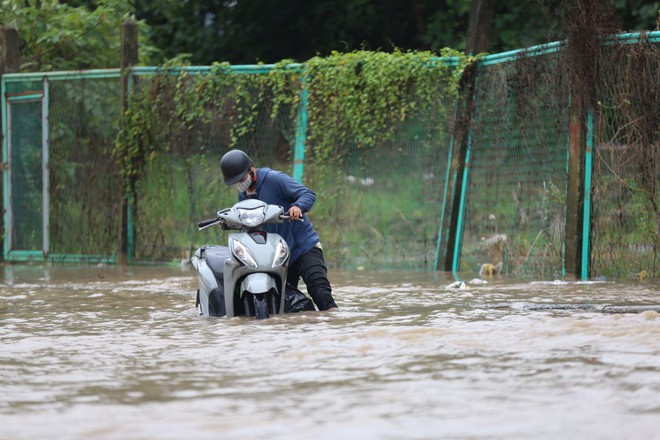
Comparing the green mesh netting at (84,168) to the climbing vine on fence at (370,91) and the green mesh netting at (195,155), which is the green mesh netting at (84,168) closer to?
the green mesh netting at (195,155)

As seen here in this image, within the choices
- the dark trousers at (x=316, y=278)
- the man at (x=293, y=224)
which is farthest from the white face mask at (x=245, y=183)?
the dark trousers at (x=316, y=278)

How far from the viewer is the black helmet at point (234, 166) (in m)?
8.52

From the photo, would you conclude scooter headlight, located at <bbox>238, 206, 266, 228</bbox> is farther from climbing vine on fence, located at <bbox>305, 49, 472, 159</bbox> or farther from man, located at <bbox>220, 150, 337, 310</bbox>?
climbing vine on fence, located at <bbox>305, 49, 472, 159</bbox>

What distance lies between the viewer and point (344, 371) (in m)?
5.73

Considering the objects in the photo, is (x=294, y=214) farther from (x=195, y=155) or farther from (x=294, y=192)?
(x=195, y=155)

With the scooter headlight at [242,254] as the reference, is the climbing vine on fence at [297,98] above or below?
above

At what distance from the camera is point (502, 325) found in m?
7.39

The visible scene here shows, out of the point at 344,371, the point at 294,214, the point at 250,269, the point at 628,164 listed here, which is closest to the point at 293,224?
the point at 294,214

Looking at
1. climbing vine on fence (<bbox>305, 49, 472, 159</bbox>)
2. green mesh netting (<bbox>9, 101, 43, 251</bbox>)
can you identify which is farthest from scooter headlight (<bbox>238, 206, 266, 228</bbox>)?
green mesh netting (<bbox>9, 101, 43, 251</bbox>)

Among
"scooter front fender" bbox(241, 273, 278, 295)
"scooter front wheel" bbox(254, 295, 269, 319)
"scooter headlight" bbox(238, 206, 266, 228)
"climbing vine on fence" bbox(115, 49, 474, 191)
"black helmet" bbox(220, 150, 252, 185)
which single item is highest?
"climbing vine on fence" bbox(115, 49, 474, 191)

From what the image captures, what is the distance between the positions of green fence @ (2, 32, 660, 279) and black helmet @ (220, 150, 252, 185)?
13.6 ft

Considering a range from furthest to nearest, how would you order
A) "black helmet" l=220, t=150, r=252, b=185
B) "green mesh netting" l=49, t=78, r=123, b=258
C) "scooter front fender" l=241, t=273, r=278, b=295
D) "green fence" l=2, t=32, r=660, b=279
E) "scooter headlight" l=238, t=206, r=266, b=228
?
1. "green mesh netting" l=49, t=78, r=123, b=258
2. "green fence" l=2, t=32, r=660, b=279
3. "black helmet" l=220, t=150, r=252, b=185
4. "scooter headlight" l=238, t=206, r=266, b=228
5. "scooter front fender" l=241, t=273, r=278, b=295

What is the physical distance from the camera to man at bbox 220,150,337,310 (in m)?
8.65

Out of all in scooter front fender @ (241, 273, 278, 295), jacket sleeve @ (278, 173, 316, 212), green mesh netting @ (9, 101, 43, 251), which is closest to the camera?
scooter front fender @ (241, 273, 278, 295)
